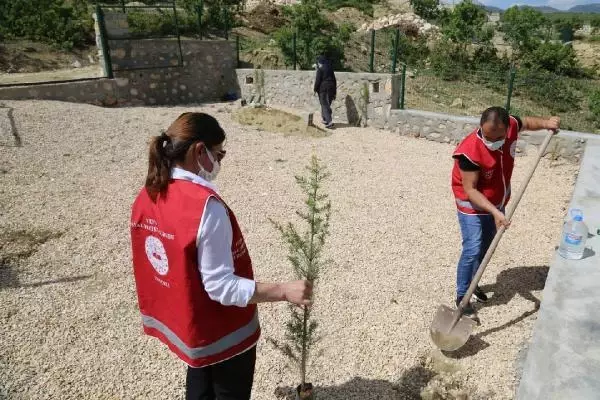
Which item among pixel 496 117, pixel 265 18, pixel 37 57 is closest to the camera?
pixel 496 117

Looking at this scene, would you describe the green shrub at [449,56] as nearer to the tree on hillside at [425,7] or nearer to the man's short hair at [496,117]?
the tree on hillside at [425,7]

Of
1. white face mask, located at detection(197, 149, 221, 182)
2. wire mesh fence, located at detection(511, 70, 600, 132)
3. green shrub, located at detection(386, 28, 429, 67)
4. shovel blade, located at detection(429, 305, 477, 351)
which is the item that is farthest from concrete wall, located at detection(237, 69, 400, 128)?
green shrub, located at detection(386, 28, 429, 67)

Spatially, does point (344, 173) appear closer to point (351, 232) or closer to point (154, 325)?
point (351, 232)

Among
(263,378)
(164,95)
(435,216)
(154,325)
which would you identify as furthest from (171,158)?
(164,95)

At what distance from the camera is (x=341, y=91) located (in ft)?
32.4

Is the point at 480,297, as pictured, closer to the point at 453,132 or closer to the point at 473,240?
the point at 473,240

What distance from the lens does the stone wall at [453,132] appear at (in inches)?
270

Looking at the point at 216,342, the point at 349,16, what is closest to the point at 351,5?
the point at 349,16

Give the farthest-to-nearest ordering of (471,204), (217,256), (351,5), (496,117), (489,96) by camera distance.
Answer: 1. (351,5)
2. (489,96)
3. (471,204)
4. (496,117)
5. (217,256)

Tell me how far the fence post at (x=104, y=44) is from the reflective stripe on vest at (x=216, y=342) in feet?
32.3

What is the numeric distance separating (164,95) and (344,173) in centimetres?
671

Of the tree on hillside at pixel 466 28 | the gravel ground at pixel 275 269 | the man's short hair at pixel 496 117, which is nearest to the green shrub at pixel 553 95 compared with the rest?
the gravel ground at pixel 275 269

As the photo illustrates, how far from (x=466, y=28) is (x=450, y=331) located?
71.9ft

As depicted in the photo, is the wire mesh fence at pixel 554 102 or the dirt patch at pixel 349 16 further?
the dirt patch at pixel 349 16
